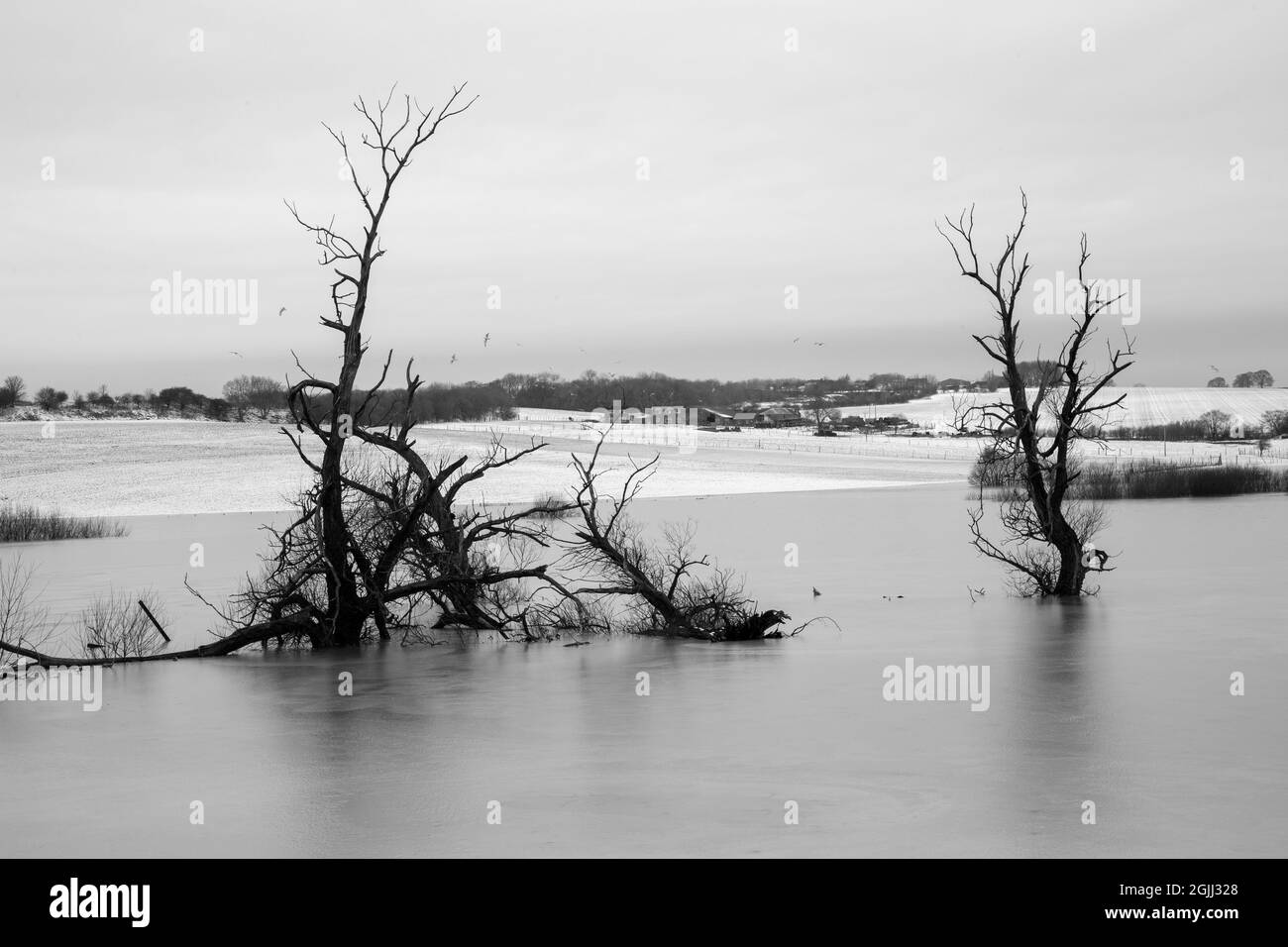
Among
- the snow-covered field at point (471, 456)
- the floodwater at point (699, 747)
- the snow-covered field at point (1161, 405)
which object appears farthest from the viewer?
the snow-covered field at point (1161, 405)

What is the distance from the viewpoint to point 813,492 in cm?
6719

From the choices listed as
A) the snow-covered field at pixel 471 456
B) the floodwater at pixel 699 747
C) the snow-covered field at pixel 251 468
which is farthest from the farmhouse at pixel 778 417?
the floodwater at pixel 699 747

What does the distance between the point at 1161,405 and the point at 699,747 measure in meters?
148

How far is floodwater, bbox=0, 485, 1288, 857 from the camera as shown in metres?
9.93

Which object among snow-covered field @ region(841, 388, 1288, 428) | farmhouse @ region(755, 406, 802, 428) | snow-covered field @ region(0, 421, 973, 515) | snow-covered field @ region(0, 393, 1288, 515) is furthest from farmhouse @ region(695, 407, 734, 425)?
snow-covered field @ region(0, 421, 973, 515)

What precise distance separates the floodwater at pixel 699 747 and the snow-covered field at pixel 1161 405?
103 meters

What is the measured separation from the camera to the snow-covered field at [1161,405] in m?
133

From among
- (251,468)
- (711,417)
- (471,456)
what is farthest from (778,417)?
(251,468)

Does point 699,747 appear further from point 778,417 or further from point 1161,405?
point 1161,405

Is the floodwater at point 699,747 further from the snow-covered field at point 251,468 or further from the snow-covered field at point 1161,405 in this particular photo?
the snow-covered field at point 1161,405

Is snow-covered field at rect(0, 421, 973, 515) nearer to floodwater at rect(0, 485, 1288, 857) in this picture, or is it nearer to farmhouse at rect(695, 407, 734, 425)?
floodwater at rect(0, 485, 1288, 857)

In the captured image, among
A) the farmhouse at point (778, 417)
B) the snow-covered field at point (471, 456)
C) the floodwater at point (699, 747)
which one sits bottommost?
the floodwater at point (699, 747)

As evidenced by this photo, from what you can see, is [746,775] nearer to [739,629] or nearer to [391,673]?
[391,673]

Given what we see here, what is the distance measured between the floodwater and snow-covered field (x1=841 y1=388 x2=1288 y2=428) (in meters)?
103
